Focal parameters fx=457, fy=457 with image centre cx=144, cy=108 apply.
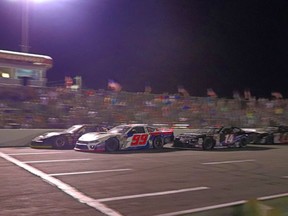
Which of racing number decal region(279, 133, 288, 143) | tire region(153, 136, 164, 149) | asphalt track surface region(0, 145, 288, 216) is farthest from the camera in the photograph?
racing number decal region(279, 133, 288, 143)

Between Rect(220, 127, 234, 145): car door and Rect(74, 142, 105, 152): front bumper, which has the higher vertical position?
Rect(220, 127, 234, 145): car door

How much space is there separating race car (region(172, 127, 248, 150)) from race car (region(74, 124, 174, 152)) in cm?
73

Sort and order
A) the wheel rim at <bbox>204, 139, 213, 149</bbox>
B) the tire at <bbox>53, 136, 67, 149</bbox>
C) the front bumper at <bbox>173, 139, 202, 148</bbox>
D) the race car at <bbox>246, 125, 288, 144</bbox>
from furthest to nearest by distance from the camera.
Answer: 1. the race car at <bbox>246, 125, 288, 144</bbox>
2. the wheel rim at <bbox>204, 139, 213, 149</bbox>
3. the front bumper at <bbox>173, 139, 202, 148</bbox>
4. the tire at <bbox>53, 136, 67, 149</bbox>

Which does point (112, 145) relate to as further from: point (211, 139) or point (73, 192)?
point (73, 192)

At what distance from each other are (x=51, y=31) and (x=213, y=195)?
47.4m

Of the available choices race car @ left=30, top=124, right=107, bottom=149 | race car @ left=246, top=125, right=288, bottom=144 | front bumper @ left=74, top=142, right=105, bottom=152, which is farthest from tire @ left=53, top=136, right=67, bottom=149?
race car @ left=246, top=125, right=288, bottom=144

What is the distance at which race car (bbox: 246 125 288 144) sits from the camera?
2420cm

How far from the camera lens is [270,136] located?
24.4m

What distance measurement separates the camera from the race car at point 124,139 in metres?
16.7

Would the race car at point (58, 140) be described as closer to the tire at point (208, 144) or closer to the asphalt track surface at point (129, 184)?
the asphalt track surface at point (129, 184)

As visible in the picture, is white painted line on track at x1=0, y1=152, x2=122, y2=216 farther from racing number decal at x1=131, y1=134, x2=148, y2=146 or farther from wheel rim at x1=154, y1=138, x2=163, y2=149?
wheel rim at x1=154, y1=138, x2=163, y2=149

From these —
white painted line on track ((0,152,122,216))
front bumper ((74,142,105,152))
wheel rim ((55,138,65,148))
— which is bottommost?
white painted line on track ((0,152,122,216))

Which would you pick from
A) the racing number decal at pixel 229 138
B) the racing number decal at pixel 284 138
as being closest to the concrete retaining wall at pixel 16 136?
the racing number decal at pixel 229 138

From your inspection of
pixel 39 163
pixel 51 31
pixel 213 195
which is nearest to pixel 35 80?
pixel 39 163
